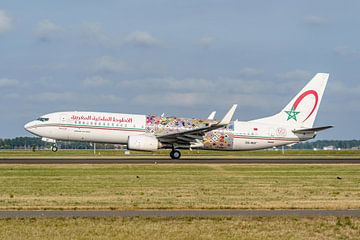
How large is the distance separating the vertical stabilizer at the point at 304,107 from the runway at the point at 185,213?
41488 mm

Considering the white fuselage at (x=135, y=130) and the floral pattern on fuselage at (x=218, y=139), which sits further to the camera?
the floral pattern on fuselage at (x=218, y=139)

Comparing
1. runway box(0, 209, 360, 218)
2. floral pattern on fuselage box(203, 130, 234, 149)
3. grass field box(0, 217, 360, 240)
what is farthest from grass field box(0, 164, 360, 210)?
floral pattern on fuselage box(203, 130, 234, 149)

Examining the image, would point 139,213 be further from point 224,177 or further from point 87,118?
point 87,118

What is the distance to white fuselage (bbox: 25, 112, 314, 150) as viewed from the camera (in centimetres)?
5491

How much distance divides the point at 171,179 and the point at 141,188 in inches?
195

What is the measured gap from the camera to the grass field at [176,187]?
21.4 metres

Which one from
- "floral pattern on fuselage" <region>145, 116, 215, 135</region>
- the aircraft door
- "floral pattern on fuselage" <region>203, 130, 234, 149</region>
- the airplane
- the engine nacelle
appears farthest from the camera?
"floral pattern on fuselage" <region>203, 130, 234, 149</region>

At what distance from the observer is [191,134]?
55125mm

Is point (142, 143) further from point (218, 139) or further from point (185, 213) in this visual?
point (185, 213)

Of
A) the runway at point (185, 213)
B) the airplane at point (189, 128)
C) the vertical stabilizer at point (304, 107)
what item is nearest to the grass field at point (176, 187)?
the runway at point (185, 213)

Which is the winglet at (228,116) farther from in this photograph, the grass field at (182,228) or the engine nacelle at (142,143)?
the grass field at (182,228)

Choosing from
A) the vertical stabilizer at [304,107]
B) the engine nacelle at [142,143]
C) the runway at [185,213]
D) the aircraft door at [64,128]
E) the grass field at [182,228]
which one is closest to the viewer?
the grass field at [182,228]

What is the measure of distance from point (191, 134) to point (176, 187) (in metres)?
27.2

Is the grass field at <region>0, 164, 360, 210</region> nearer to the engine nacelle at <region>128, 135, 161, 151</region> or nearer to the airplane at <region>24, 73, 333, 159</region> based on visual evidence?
the engine nacelle at <region>128, 135, 161, 151</region>
